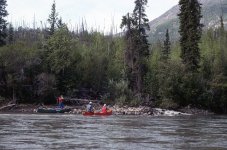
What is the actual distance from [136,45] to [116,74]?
23.0 ft

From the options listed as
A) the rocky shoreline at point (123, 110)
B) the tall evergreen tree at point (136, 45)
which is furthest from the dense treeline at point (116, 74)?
the rocky shoreline at point (123, 110)

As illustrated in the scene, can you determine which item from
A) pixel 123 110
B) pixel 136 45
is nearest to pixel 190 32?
pixel 136 45

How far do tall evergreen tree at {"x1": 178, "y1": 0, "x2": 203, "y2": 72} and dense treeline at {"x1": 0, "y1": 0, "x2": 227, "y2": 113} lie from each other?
382 mm

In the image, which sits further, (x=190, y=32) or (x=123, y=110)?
(x=190, y=32)

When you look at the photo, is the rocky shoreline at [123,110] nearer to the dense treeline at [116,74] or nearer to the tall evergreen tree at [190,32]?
the dense treeline at [116,74]

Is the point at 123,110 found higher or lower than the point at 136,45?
lower

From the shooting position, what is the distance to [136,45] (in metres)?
64.0

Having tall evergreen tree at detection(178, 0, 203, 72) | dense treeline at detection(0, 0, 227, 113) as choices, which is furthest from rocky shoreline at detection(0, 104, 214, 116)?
tall evergreen tree at detection(178, 0, 203, 72)

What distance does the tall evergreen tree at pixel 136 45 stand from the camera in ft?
209

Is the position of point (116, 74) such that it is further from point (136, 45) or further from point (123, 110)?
point (123, 110)

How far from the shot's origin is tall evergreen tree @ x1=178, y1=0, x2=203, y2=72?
198 feet

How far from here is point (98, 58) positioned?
69.1 m

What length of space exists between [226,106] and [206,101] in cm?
517

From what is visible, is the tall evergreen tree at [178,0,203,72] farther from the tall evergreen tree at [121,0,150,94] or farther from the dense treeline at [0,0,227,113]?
the tall evergreen tree at [121,0,150,94]
